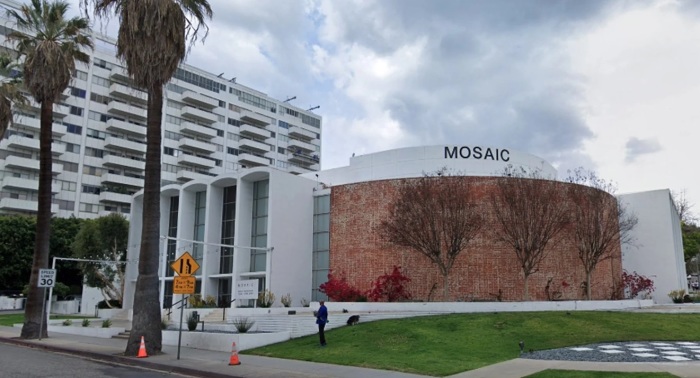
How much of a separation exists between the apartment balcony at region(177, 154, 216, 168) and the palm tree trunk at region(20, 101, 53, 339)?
68107 mm

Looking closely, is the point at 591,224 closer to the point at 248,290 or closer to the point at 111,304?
the point at 248,290

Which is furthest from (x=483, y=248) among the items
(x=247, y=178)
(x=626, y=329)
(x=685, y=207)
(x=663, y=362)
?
(x=685, y=207)

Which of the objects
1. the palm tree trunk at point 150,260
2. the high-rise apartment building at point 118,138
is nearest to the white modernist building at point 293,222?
the palm tree trunk at point 150,260

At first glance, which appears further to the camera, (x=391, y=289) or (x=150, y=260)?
(x=391, y=289)

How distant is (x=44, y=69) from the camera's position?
25859 mm

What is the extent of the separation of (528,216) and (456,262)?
484 cm

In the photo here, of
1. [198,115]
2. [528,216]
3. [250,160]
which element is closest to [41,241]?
[528,216]

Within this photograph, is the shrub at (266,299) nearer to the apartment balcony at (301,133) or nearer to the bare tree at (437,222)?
the bare tree at (437,222)

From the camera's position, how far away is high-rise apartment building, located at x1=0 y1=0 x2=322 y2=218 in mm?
76125

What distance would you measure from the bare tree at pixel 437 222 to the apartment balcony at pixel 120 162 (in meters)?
62.7

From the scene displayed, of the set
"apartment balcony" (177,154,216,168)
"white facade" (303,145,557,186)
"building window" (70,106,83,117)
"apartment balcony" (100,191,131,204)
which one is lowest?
"white facade" (303,145,557,186)

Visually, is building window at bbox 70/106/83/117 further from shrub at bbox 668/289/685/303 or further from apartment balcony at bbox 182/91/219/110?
shrub at bbox 668/289/685/303

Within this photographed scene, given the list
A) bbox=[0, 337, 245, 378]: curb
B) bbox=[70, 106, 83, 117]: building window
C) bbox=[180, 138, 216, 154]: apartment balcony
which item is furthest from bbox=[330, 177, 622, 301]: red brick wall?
bbox=[180, 138, 216, 154]: apartment balcony

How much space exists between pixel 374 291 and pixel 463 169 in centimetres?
1097
